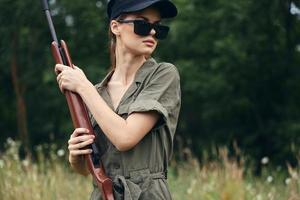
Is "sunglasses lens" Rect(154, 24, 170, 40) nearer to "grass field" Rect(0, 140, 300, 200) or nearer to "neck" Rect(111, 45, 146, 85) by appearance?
"neck" Rect(111, 45, 146, 85)

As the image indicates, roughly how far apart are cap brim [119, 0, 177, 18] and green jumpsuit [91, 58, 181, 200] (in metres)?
0.23

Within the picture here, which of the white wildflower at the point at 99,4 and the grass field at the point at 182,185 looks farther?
the white wildflower at the point at 99,4

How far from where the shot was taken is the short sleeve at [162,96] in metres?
2.82

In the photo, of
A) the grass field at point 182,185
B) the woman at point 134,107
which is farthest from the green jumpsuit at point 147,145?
the grass field at point 182,185

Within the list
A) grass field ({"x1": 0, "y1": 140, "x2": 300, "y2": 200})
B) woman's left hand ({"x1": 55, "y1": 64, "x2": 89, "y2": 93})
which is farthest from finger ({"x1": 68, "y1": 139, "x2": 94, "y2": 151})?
grass field ({"x1": 0, "y1": 140, "x2": 300, "y2": 200})

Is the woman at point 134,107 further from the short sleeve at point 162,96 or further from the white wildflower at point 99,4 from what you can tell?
the white wildflower at point 99,4

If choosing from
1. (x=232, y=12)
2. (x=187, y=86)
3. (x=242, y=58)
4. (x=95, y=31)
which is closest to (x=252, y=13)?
(x=232, y=12)

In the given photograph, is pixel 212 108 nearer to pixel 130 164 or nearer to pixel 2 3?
pixel 2 3

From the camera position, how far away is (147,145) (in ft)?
9.42

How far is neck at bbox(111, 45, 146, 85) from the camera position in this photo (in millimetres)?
3049

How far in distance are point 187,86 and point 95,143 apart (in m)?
14.4

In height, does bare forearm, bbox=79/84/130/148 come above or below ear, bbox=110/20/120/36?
below

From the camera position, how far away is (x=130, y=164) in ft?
9.35

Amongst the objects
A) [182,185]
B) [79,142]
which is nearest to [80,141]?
[79,142]
